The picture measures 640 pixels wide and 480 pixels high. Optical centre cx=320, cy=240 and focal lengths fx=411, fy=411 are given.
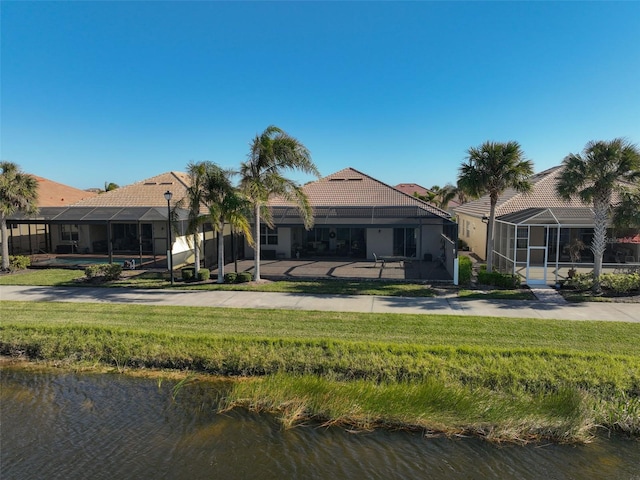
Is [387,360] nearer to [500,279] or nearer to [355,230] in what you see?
[500,279]

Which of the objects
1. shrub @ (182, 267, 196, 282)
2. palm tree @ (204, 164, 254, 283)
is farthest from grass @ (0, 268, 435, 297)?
palm tree @ (204, 164, 254, 283)

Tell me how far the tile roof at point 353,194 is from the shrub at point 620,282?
31.1 feet

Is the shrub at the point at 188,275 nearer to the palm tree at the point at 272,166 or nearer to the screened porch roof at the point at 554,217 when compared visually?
the palm tree at the point at 272,166

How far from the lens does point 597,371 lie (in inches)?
336

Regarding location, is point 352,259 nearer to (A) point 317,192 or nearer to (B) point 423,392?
(A) point 317,192

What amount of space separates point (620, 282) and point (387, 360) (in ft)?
35.1

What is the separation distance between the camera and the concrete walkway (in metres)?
12.7

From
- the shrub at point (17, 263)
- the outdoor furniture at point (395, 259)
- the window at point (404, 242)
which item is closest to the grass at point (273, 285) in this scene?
the shrub at point (17, 263)

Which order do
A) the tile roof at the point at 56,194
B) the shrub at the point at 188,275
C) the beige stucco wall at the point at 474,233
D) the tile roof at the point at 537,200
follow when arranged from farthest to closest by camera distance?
the tile roof at the point at 56,194
the beige stucco wall at the point at 474,233
the tile roof at the point at 537,200
the shrub at the point at 188,275

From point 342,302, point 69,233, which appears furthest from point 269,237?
point 69,233

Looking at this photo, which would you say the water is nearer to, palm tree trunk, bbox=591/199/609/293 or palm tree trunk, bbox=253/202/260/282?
palm tree trunk, bbox=253/202/260/282

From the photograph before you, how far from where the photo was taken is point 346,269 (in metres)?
20.8

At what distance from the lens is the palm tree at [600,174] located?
573 inches

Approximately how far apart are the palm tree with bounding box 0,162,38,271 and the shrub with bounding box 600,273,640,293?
25337 mm
